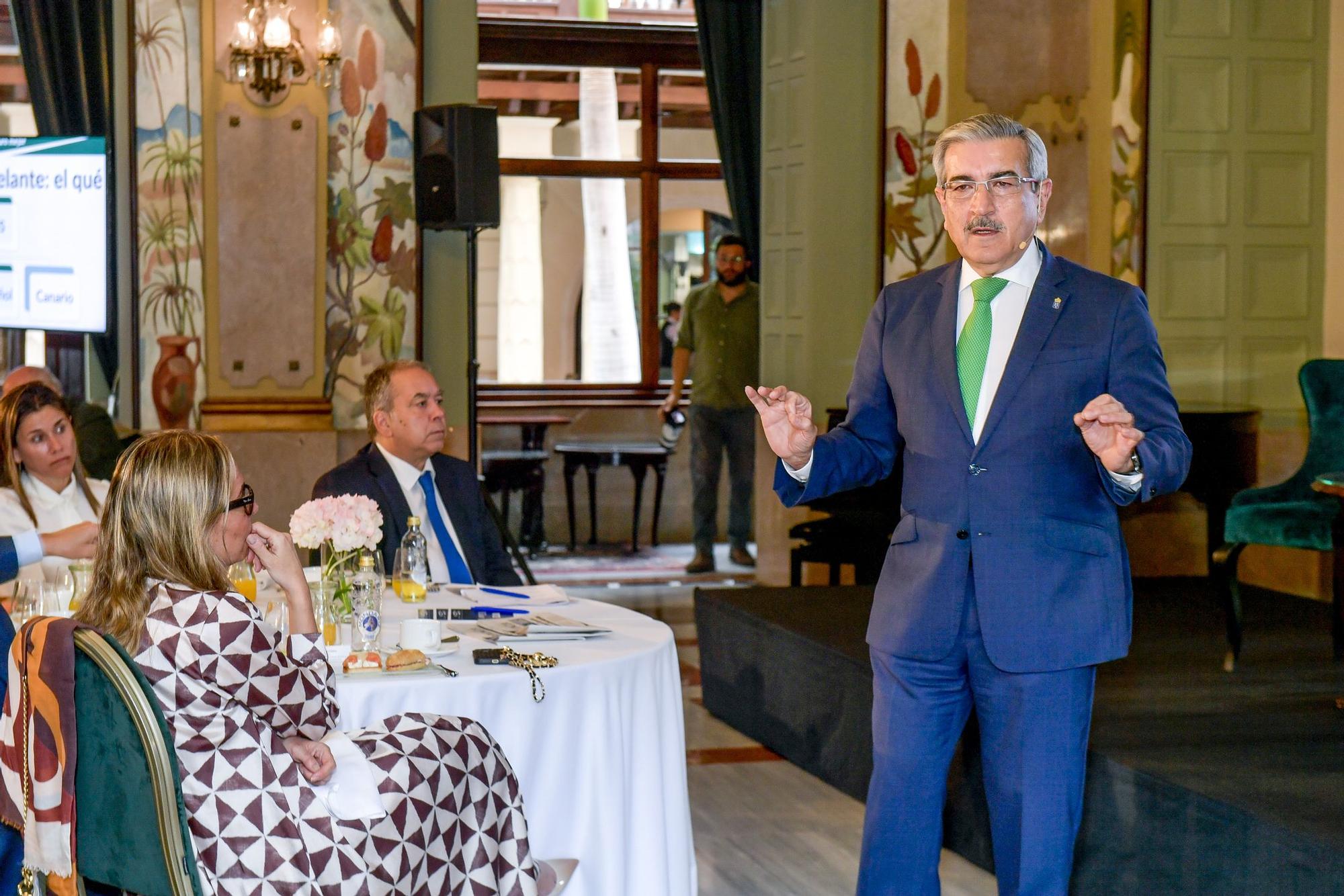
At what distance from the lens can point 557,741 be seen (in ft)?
9.17

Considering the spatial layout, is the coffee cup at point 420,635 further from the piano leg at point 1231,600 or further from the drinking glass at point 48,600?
the piano leg at point 1231,600

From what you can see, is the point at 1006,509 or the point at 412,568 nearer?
the point at 1006,509

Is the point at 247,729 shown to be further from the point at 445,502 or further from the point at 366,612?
the point at 445,502

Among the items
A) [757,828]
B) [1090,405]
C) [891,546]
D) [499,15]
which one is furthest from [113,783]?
[499,15]

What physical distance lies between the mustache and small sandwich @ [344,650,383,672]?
1.33 m

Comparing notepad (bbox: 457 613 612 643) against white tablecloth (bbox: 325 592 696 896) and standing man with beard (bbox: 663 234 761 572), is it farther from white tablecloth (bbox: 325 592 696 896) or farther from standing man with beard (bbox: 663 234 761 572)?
standing man with beard (bbox: 663 234 761 572)

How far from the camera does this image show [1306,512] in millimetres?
5051

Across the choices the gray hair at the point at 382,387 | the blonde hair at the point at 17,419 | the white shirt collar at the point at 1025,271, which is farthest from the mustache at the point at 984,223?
the blonde hair at the point at 17,419

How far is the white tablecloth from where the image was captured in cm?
269

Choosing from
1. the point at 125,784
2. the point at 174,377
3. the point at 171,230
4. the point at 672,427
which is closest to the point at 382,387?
the point at 125,784

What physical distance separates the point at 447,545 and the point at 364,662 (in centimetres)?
133

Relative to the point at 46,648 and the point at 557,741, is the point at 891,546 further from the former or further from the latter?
the point at 46,648

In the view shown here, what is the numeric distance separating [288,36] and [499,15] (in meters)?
3.48

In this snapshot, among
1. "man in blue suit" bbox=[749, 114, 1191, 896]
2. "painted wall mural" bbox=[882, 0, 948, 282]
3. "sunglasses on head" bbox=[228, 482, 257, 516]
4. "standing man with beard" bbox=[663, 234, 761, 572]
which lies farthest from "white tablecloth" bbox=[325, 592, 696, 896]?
"standing man with beard" bbox=[663, 234, 761, 572]
